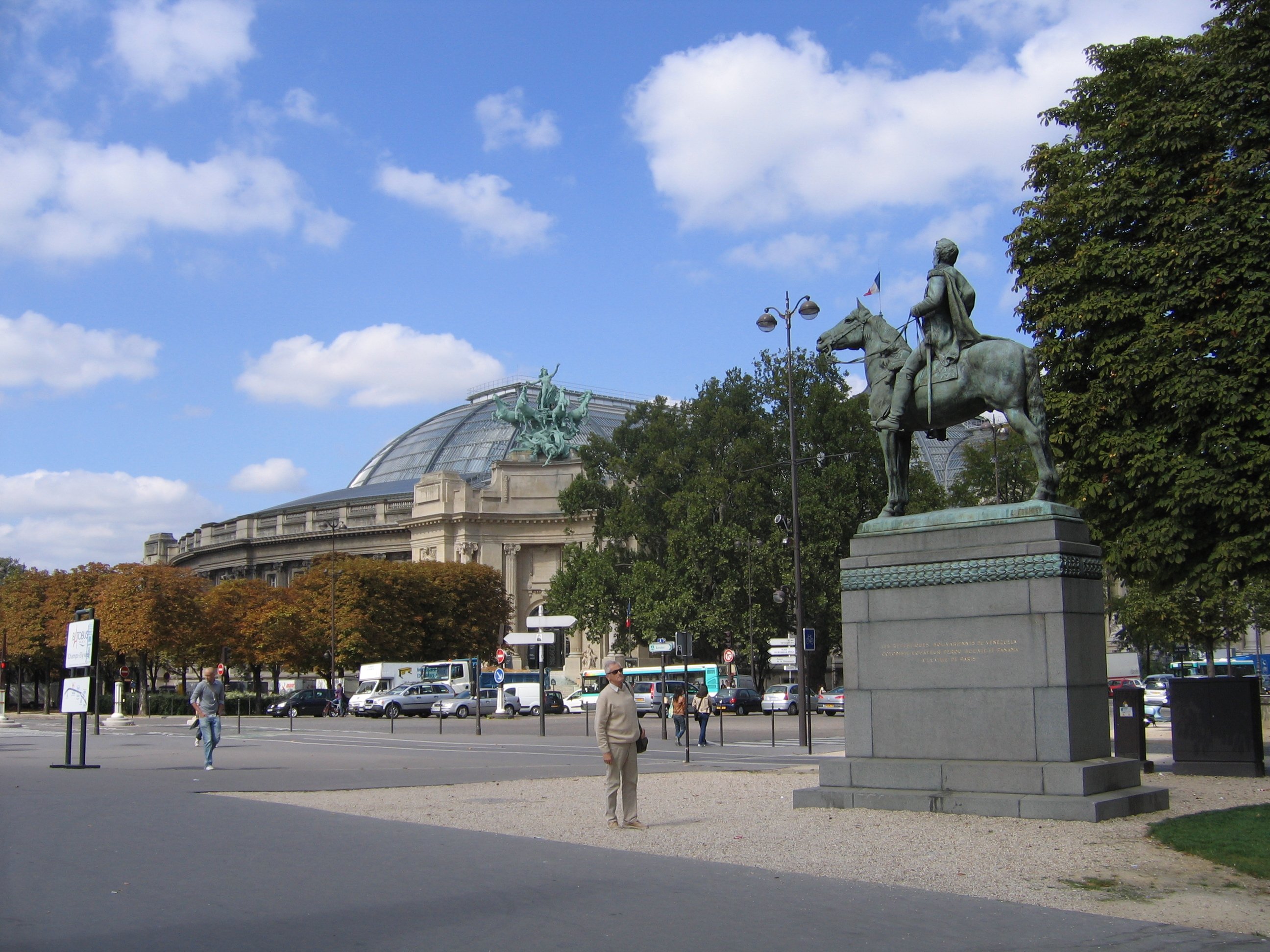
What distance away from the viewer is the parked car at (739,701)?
60.7m

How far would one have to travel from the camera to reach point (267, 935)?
775 cm

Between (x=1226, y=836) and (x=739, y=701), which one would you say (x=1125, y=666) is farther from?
(x=1226, y=836)

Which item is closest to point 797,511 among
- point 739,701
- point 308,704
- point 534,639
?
point 534,639

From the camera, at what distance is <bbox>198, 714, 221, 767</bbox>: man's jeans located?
22.4 m

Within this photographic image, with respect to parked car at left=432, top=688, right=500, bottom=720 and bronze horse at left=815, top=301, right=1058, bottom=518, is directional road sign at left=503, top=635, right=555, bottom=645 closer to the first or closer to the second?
parked car at left=432, top=688, right=500, bottom=720

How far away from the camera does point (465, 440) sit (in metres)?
132

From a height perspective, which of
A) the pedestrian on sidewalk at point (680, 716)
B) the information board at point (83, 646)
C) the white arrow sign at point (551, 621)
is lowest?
the pedestrian on sidewalk at point (680, 716)

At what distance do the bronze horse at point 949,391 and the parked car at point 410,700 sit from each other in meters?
50.0

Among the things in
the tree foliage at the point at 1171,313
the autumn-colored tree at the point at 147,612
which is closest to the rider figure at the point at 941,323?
the tree foliage at the point at 1171,313

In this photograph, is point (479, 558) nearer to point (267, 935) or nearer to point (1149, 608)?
point (1149, 608)

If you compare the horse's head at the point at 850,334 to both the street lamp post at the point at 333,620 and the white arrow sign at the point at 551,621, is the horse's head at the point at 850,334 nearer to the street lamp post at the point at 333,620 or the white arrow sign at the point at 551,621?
the white arrow sign at the point at 551,621

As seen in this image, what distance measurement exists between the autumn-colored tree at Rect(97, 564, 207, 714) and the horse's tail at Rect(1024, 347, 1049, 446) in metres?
67.6

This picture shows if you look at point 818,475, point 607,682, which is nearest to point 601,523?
point 818,475

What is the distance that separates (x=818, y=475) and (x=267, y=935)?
56.1 m
